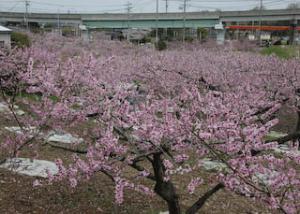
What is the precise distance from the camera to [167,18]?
6950 centimetres

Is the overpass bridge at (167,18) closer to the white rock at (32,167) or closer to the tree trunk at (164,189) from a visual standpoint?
the white rock at (32,167)

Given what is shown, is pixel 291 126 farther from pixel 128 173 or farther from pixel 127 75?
pixel 128 173

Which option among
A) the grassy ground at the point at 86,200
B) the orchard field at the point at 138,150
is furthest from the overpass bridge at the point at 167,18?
the orchard field at the point at 138,150

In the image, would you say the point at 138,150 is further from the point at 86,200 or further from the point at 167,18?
the point at 167,18

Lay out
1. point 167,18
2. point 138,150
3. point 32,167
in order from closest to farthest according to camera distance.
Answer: point 138,150 → point 32,167 → point 167,18

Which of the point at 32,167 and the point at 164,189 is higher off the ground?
the point at 164,189

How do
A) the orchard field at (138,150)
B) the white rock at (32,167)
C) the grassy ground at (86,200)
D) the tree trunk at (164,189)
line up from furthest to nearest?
1. the white rock at (32,167)
2. the grassy ground at (86,200)
3. the tree trunk at (164,189)
4. the orchard field at (138,150)

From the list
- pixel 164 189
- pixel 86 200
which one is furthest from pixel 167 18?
pixel 164 189

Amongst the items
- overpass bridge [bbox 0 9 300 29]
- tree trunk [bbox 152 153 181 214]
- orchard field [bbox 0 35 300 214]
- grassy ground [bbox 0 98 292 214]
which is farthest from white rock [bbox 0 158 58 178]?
overpass bridge [bbox 0 9 300 29]

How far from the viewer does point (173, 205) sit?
5.81 m

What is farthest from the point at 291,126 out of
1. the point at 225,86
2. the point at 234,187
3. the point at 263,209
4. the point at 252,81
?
the point at 234,187

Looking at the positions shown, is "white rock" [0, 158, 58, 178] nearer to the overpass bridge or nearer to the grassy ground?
the grassy ground

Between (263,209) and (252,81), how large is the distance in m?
7.11

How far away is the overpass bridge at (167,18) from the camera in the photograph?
210ft
